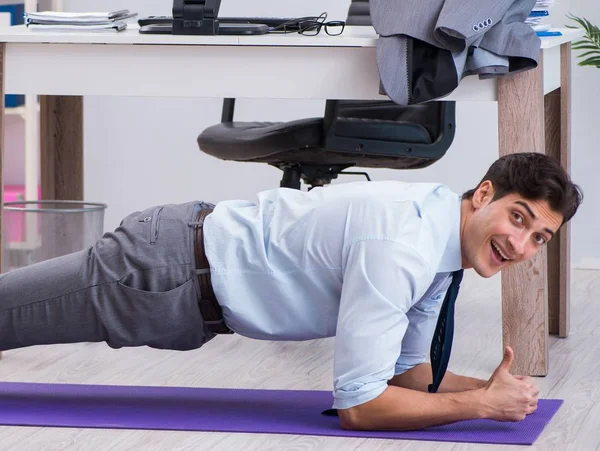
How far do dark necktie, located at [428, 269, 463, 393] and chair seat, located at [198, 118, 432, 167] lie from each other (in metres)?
0.92

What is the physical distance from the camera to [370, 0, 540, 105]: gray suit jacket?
220 centimetres

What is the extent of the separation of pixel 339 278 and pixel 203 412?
1.33ft

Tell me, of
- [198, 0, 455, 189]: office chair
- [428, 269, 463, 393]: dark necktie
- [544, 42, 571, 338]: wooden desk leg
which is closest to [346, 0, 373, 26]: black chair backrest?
[198, 0, 455, 189]: office chair

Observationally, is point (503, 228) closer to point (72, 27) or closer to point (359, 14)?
point (72, 27)

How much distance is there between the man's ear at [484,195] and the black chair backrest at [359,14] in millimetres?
1624

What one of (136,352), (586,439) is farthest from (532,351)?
(136,352)

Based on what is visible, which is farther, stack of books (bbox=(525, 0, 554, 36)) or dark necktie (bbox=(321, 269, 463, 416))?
Result: stack of books (bbox=(525, 0, 554, 36))

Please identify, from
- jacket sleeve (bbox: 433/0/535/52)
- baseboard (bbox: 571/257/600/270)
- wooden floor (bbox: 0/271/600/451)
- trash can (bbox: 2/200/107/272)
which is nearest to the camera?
wooden floor (bbox: 0/271/600/451)

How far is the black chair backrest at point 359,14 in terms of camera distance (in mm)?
3344

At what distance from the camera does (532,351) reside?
2.35 metres

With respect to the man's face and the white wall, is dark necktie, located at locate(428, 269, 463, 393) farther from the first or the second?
the white wall

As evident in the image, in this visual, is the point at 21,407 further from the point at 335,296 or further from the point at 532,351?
the point at 532,351

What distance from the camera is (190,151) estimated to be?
13.5 feet

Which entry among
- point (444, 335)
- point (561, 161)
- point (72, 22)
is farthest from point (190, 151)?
point (444, 335)
